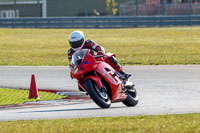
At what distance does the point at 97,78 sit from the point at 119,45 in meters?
20.2

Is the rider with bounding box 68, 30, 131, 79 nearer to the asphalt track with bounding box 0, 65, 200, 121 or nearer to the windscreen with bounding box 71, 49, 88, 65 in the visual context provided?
the windscreen with bounding box 71, 49, 88, 65

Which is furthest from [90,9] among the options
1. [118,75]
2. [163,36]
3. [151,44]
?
[118,75]

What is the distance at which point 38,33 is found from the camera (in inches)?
1563

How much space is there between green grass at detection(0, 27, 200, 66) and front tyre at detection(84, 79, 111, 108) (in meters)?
10.2

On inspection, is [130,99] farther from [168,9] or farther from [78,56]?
[168,9]

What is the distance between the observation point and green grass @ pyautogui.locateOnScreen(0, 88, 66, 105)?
11695mm

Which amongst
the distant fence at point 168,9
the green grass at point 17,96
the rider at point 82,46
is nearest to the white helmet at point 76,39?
the rider at point 82,46

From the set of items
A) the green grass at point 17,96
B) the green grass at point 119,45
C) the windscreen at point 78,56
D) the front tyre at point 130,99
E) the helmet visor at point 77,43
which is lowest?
the green grass at point 119,45

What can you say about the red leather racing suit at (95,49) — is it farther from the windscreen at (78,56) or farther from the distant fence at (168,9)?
the distant fence at (168,9)

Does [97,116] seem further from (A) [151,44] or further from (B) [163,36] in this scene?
(B) [163,36]

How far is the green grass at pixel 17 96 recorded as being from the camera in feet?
38.4

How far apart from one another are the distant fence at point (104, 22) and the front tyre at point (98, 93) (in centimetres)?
3021

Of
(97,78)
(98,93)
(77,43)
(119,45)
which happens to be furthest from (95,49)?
(119,45)

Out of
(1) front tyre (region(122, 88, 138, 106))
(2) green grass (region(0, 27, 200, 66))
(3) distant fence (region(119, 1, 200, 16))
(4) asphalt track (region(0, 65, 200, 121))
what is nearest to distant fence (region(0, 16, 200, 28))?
(2) green grass (region(0, 27, 200, 66))
